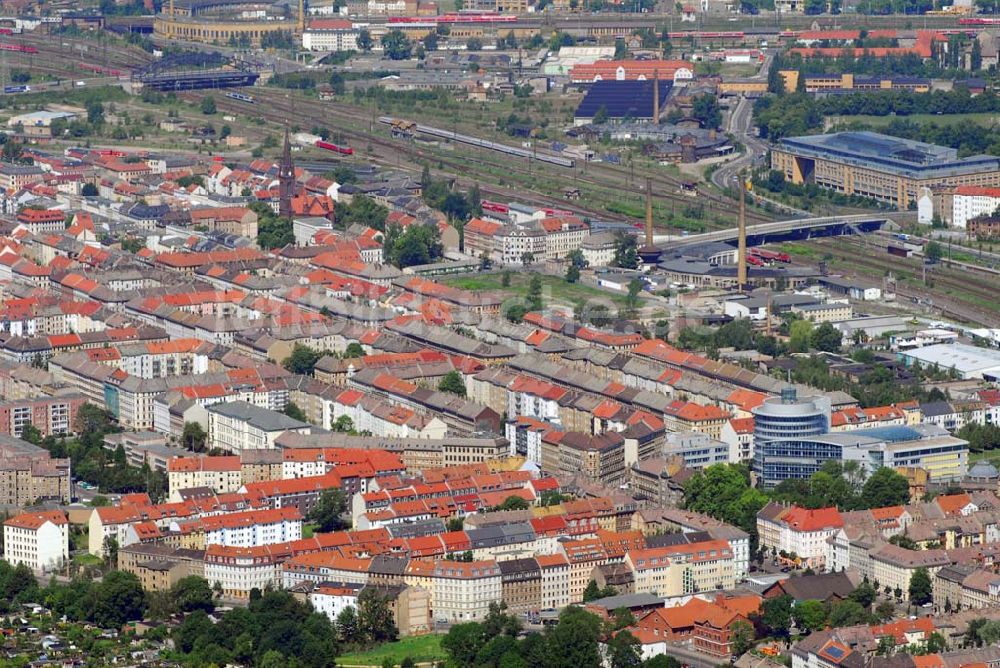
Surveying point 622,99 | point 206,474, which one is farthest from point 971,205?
point 206,474

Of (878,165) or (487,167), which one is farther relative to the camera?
(487,167)

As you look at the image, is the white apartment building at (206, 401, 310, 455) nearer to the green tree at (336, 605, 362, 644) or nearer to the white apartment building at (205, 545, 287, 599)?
the white apartment building at (205, 545, 287, 599)

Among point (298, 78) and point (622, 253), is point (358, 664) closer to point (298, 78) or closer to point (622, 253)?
point (622, 253)

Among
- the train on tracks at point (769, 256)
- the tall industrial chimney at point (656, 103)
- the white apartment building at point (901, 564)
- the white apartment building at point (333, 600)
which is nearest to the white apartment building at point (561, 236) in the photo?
the train on tracks at point (769, 256)

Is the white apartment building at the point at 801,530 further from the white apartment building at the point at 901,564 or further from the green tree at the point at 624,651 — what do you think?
the green tree at the point at 624,651

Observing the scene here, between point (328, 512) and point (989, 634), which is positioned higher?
point (328, 512)

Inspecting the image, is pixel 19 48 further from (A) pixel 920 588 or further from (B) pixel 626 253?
(A) pixel 920 588

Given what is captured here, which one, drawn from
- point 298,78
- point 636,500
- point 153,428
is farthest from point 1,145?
point 636,500
